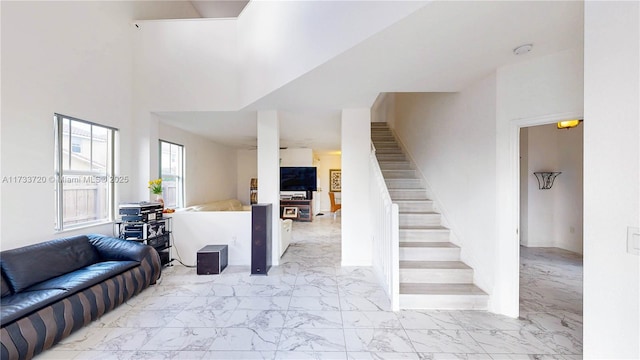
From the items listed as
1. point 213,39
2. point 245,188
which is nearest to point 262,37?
point 213,39

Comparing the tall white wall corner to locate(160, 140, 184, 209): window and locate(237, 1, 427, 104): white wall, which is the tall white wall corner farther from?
locate(160, 140, 184, 209): window

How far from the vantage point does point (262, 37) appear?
134 inches

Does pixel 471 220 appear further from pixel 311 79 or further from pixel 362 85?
A: pixel 311 79

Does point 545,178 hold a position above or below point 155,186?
above

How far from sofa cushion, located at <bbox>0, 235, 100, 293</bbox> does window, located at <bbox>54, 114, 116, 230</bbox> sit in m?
0.43

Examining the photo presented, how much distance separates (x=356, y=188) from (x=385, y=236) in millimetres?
1201

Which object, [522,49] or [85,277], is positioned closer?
[522,49]

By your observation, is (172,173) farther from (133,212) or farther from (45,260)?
(45,260)

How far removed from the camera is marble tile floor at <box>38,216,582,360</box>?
2.05 metres

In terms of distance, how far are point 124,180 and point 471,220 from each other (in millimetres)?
5008

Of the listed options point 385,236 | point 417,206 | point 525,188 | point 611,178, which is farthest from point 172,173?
point 525,188

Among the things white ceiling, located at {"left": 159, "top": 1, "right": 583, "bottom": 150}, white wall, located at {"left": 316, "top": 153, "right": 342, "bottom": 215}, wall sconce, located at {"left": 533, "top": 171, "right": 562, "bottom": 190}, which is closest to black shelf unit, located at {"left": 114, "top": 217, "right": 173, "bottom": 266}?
white ceiling, located at {"left": 159, "top": 1, "right": 583, "bottom": 150}

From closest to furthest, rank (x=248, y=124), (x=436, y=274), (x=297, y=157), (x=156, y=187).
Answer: (x=436, y=274) → (x=156, y=187) → (x=248, y=124) → (x=297, y=157)

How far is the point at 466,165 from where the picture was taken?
10.2ft
